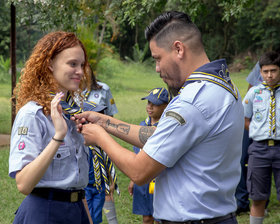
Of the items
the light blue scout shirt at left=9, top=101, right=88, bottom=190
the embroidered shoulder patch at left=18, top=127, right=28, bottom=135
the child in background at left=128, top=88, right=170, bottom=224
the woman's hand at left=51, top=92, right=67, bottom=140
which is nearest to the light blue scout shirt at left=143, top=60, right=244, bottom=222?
the woman's hand at left=51, top=92, right=67, bottom=140

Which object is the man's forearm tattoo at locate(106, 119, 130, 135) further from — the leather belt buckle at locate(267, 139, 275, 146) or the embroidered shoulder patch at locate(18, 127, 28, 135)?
the leather belt buckle at locate(267, 139, 275, 146)

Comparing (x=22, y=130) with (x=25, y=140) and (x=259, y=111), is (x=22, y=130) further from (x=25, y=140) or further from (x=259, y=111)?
(x=259, y=111)

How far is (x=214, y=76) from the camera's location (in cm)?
256

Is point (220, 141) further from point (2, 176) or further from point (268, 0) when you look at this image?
point (268, 0)

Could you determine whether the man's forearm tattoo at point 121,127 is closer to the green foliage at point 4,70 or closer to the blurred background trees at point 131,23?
the blurred background trees at point 131,23

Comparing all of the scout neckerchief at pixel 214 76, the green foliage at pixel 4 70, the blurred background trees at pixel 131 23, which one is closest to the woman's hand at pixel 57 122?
the scout neckerchief at pixel 214 76

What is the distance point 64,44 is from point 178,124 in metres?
0.97

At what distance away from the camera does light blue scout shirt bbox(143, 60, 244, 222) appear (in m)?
2.44

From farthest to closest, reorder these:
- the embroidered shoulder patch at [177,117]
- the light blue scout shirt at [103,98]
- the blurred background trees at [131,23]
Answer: the blurred background trees at [131,23] → the light blue scout shirt at [103,98] → the embroidered shoulder patch at [177,117]

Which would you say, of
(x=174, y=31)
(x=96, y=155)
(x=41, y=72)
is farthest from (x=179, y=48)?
(x=96, y=155)

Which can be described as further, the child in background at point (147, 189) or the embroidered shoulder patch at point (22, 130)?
the child in background at point (147, 189)

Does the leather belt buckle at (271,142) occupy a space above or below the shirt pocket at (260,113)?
below

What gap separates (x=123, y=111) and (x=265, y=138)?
10860 millimetres

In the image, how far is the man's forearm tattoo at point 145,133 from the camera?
10.1 feet
